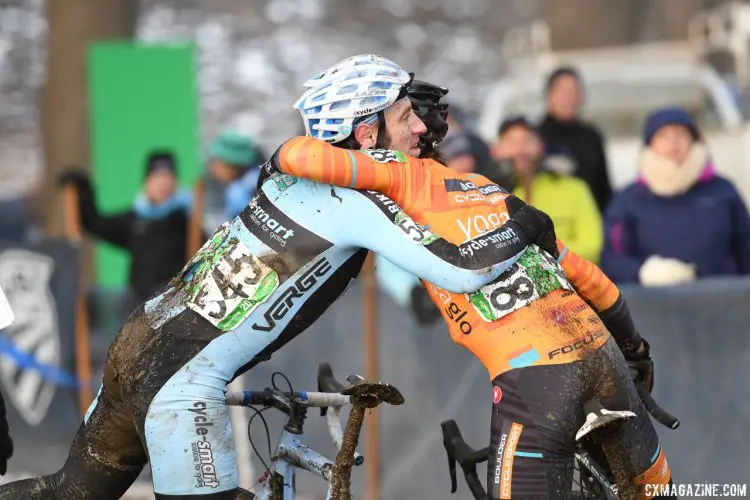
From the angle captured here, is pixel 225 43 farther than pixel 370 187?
Yes

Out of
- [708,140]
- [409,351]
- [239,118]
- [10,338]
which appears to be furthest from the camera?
[239,118]

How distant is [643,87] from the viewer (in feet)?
45.9

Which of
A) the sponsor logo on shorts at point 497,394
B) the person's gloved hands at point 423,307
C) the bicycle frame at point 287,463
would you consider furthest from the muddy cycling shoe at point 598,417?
the person's gloved hands at point 423,307

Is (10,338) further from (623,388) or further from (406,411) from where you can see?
(623,388)

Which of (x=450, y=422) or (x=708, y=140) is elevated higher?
(x=450, y=422)

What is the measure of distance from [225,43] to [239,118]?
2.33 m

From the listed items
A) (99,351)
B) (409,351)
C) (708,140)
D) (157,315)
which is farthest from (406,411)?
(708,140)

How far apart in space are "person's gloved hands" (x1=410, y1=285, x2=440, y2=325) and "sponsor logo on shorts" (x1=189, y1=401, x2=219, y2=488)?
10.8 feet

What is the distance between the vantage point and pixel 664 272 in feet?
25.3

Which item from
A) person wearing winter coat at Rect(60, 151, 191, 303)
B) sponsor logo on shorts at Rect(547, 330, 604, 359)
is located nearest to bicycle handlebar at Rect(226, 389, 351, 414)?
sponsor logo on shorts at Rect(547, 330, 604, 359)

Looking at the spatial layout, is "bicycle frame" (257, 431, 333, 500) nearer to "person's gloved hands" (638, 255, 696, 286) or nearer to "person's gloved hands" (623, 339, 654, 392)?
"person's gloved hands" (623, 339, 654, 392)

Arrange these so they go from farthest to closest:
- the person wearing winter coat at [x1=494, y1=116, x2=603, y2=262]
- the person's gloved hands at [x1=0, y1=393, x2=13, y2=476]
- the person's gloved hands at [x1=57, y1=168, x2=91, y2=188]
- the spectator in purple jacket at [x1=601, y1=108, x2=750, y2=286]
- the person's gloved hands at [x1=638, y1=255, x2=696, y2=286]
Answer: the person's gloved hands at [x1=57, y1=168, x2=91, y2=188]
the person wearing winter coat at [x1=494, y1=116, x2=603, y2=262]
the spectator in purple jacket at [x1=601, y1=108, x2=750, y2=286]
the person's gloved hands at [x1=638, y1=255, x2=696, y2=286]
the person's gloved hands at [x1=0, y1=393, x2=13, y2=476]

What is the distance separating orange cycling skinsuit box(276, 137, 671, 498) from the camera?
4.73 m

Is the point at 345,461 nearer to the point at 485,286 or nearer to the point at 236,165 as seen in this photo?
the point at 485,286
